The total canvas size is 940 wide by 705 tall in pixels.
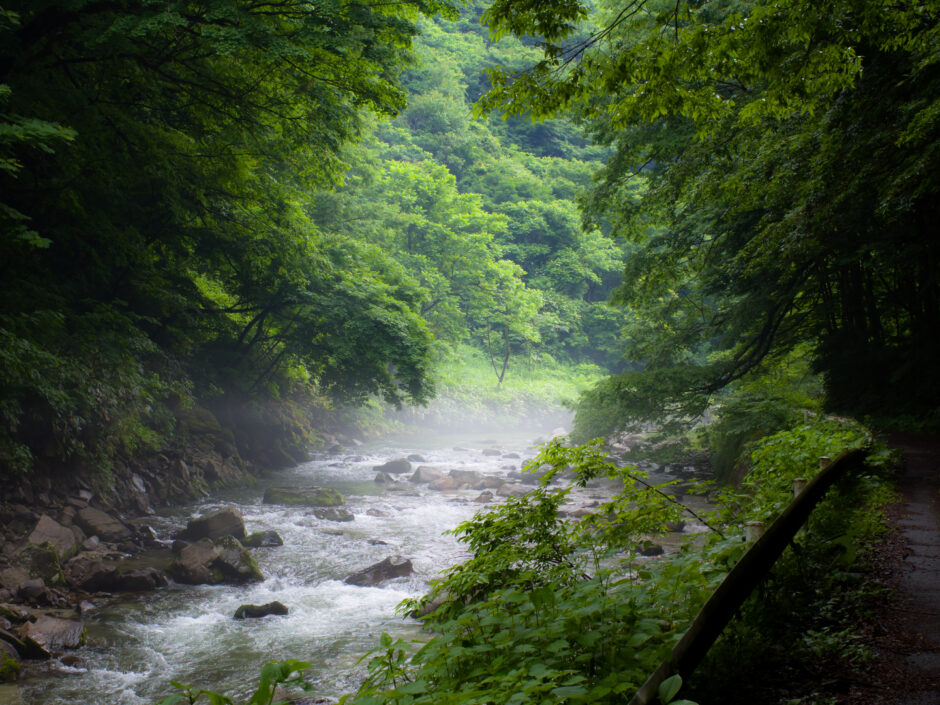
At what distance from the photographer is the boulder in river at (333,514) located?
43.7 feet

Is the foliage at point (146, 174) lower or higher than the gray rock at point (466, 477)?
higher

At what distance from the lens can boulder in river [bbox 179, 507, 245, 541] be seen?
35.0 ft

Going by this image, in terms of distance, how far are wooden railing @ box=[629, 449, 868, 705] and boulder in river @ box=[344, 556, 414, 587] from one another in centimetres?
763

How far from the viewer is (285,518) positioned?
13008 millimetres

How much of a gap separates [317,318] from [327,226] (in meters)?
5.31

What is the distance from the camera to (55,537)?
29.0 feet

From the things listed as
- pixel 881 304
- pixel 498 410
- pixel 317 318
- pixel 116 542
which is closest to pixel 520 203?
pixel 498 410

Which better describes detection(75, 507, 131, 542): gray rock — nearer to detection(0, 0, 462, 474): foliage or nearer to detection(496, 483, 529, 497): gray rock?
detection(0, 0, 462, 474): foliage

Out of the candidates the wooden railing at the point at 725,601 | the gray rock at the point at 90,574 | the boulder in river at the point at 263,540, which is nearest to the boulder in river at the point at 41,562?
the gray rock at the point at 90,574

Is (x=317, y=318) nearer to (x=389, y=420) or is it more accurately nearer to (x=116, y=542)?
(x=116, y=542)

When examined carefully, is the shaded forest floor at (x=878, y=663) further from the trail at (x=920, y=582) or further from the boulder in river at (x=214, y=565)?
the boulder in river at (x=214, y=565)

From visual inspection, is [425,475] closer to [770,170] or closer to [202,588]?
[202,588]

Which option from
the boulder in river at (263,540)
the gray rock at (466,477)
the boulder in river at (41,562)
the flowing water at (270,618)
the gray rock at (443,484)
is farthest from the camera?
the gray rock at (466,477)

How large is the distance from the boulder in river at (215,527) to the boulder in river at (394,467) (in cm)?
916
